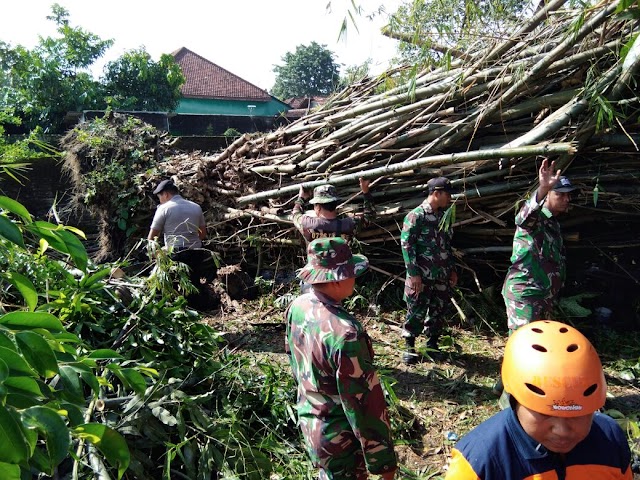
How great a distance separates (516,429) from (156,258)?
3.71 metres

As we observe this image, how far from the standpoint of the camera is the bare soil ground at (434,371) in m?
3.66

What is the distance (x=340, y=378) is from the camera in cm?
213

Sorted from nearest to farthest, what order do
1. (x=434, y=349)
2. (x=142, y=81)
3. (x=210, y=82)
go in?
(x=434, y=349)
(x=142, y=81)
(x=210, y=82)

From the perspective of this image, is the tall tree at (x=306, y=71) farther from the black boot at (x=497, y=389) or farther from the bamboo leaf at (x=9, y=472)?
the bamboo leaf at (x=9, y=472)

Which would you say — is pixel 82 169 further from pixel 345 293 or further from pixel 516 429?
pixel 516 429

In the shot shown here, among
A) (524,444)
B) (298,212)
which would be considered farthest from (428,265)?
(524,444)

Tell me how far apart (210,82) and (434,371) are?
30.6 meters

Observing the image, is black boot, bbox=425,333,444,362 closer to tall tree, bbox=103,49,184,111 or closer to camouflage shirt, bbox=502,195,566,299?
camouflage shirt, bbox=502,195,566,299

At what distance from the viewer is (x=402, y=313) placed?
5.85m

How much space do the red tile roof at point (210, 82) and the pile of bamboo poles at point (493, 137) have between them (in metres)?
25.6

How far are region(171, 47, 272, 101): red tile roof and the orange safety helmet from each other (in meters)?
30.5

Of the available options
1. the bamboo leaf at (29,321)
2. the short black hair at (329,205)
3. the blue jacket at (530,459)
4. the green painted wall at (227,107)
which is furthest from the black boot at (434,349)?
the green painted wall at (227,107)

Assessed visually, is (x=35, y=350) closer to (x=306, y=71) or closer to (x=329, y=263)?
(x=329, y=263)

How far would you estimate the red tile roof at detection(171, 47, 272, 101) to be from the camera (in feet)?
101
